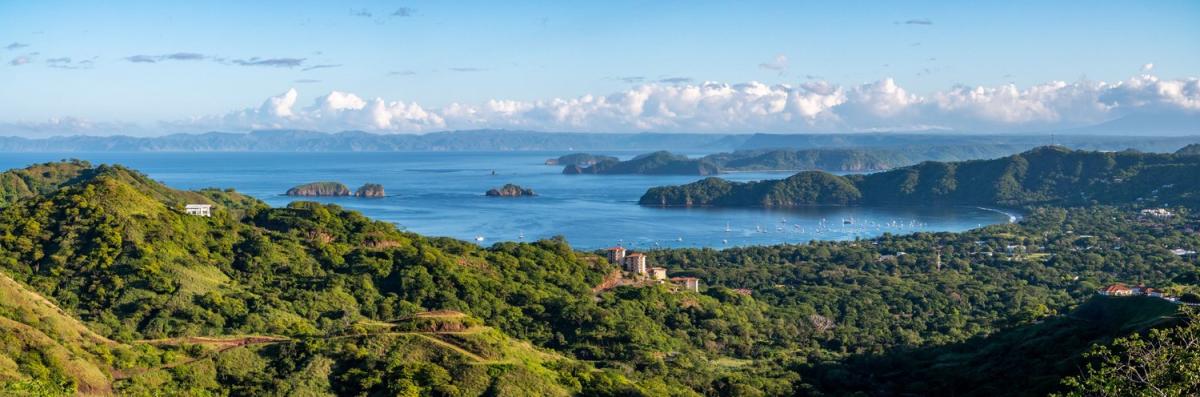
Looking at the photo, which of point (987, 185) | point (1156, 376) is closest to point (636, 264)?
point (1156, 376)

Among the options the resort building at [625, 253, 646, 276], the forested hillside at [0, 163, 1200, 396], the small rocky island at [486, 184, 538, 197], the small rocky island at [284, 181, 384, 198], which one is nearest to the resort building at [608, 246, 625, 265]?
the resort building at [625, 253, 646, 276]

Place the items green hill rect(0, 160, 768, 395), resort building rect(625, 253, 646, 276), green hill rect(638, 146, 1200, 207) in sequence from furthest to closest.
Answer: green hill rect(638, 146, 1200, 207) < resort building rect(625, 253, 646, 276) < green hill rect(0, 160, 768, 395)

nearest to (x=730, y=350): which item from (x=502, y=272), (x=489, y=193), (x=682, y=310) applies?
(x=682, y=310)

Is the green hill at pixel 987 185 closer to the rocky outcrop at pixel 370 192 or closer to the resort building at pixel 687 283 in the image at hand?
the rocky outcrop at pixel 370 192

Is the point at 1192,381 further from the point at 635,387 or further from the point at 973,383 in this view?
the point at 973,383

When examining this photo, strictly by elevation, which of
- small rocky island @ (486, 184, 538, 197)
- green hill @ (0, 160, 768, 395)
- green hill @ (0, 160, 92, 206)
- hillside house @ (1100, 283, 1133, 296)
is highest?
green hill @ (0, 160, 92, 206)

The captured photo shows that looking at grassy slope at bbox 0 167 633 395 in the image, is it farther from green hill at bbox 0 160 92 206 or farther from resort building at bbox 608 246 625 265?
green hill at bbox 0 160 92 206

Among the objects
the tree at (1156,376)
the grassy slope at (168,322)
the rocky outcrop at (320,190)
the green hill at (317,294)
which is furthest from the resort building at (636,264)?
the rocky outcrop at (320,190)

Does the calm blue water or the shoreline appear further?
the shoreline
